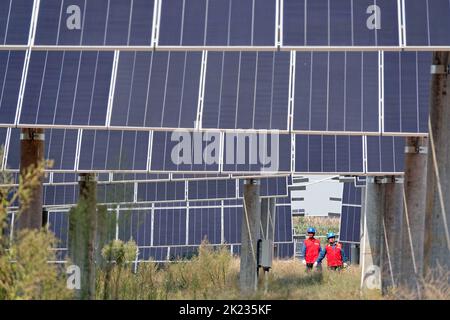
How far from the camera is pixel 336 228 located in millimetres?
90875

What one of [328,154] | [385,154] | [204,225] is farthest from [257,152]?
[204,225]

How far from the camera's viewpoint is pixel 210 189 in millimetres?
44375

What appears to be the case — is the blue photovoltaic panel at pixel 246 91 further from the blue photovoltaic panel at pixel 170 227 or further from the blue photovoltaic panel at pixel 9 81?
the blue photovoltaic panel at pixel 170 227

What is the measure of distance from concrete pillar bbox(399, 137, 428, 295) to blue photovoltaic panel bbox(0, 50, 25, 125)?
330 inches

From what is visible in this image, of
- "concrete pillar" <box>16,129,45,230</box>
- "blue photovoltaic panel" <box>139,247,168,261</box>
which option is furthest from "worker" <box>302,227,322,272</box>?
"concrete pillar" <box>16,129,45,230</box>

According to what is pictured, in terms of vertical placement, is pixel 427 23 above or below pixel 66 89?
above

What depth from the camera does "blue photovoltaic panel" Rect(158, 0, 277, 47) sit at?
20.5m

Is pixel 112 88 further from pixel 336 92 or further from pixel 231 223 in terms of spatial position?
pixel 231 223

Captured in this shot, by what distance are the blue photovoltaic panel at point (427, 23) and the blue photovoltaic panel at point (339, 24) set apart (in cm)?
21

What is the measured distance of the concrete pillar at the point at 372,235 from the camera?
3322cm

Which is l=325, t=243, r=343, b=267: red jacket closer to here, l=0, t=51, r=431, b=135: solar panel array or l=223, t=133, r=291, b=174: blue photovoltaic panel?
l=223, t=133, r=291, b=174: blue photovoltaic panel

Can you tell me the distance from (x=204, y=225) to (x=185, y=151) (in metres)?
17.2

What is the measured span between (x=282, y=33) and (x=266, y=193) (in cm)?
2340
